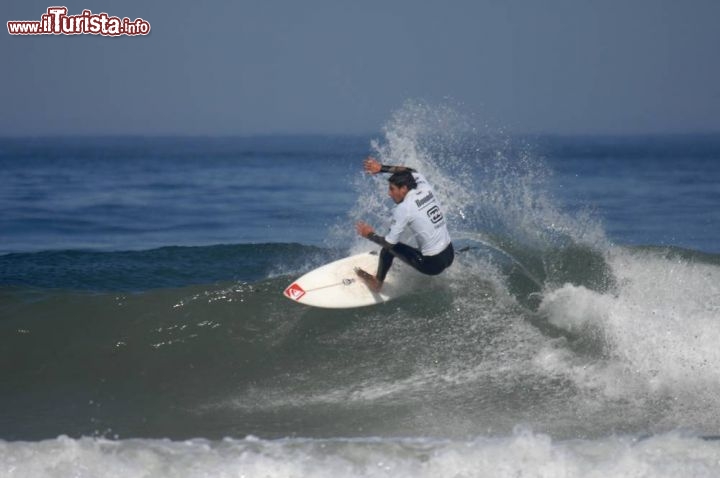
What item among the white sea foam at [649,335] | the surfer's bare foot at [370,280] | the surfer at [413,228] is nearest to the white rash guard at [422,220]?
the surfer at [413,228]

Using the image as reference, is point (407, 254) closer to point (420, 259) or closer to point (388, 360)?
point (420, 259)

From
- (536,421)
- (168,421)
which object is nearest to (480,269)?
(536,421)

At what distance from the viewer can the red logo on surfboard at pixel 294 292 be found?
9.49 m

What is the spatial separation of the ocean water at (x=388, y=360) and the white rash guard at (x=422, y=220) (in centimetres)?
77

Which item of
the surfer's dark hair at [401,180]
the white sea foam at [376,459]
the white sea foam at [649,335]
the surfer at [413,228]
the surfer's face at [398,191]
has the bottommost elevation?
the white sea foam at [376,459]

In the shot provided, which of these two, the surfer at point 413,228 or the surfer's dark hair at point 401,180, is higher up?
the surfer's dark hair at point 401,180

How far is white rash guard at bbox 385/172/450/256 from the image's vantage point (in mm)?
8891

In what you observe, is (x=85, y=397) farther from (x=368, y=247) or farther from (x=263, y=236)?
(x=263, y=236)

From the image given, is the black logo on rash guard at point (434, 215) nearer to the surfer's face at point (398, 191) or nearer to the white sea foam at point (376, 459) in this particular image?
the surfer's face at point (398, 191)

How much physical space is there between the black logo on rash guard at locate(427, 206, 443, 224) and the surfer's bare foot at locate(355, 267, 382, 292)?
3.18 feet

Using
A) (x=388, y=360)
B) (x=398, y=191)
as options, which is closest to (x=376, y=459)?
(x=388, y=360)

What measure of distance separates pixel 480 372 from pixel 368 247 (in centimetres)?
348

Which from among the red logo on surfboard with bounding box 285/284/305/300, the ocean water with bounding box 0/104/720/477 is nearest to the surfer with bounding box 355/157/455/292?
the ocean water with bounding box 0/104/720/477

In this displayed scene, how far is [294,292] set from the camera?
9547 millimetres
